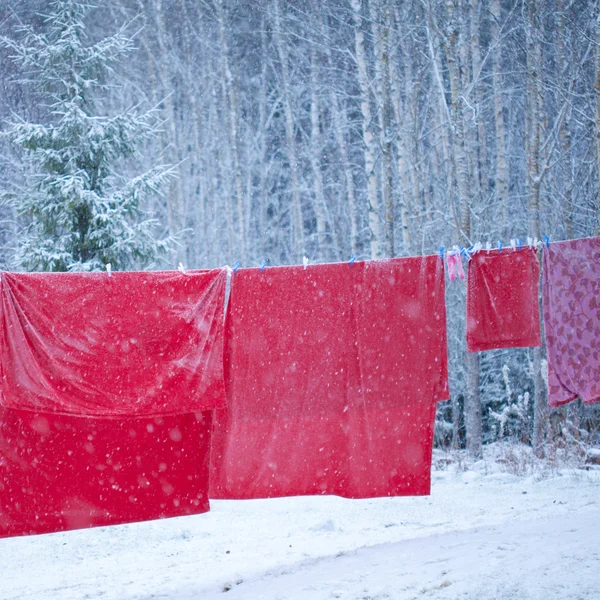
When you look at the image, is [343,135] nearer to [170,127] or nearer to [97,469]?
[170,127]

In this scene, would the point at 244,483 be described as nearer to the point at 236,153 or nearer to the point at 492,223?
the point at 492,223

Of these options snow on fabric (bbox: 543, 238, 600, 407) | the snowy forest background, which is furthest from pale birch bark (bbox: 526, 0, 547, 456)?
snow on fabric (bbox: 543, 238, 600, 407)

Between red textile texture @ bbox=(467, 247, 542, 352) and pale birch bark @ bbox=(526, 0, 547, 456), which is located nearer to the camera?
red textile texture @ bbox=(467, 247, 542, 352)

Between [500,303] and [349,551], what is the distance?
7.62 feet

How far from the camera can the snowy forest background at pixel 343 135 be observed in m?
9.68

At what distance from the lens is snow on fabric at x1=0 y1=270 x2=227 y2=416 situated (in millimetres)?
4590

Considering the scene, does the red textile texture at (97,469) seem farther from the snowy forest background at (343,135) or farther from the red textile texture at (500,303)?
the snowy forest background at (343,135)

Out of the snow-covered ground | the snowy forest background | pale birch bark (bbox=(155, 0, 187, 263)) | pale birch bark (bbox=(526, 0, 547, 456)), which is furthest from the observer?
pale birch bark (bbox=(155, 0, 187, 263))

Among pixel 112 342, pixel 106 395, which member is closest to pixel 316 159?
pixel 112 342

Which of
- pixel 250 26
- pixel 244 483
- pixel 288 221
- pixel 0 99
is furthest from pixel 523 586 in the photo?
pixel 288 221

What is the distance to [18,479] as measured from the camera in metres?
4.70

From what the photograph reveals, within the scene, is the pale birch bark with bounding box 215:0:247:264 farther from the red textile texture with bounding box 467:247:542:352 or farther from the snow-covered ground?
the red textile texture with bounding box 467:247:542:352

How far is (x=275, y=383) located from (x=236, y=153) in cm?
1258

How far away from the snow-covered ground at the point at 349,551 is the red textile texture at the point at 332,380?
608 mm
